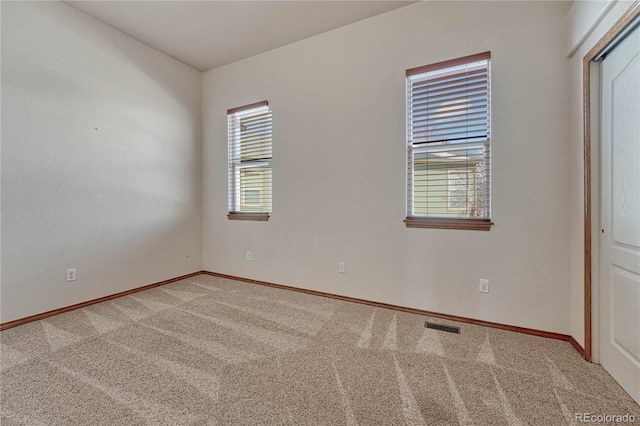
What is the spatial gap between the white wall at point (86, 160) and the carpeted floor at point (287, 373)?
0.56 metres

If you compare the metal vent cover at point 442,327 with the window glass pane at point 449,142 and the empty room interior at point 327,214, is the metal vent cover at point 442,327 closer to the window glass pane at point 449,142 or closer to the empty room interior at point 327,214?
the empty room interior at point 327,214

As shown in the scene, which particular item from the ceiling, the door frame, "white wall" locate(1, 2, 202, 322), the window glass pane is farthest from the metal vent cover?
"white wall" locate(1, 2, 202, 322)

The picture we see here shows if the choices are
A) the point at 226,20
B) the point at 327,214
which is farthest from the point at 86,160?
the point at 327,214

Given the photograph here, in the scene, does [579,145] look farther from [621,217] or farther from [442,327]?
[442,327]

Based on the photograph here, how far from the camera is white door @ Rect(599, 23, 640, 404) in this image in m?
1.50

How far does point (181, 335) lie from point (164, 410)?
2.84ft

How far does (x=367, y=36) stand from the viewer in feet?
9.35

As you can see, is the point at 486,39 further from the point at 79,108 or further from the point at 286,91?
the point at 79,108

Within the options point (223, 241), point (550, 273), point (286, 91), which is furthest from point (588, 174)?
point (223, 241)

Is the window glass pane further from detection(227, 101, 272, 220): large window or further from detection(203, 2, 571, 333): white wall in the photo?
detection(227, 101, 272, 220): large window

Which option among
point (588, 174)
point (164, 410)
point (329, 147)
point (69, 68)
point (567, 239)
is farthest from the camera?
point (329, 147)

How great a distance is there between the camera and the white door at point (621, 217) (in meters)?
1.50

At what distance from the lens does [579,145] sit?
78.1 inches

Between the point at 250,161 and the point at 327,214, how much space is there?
1397 millimetres
